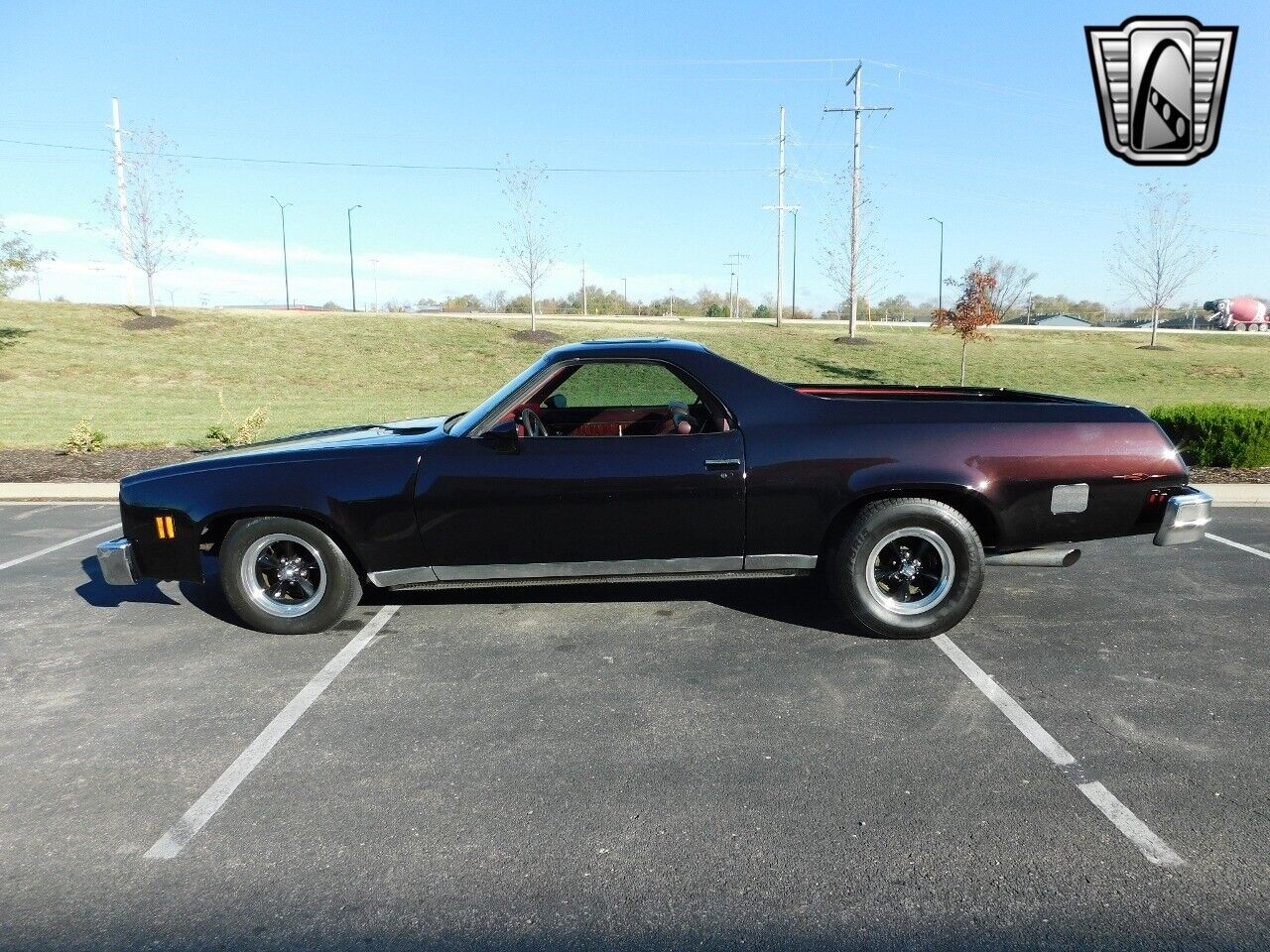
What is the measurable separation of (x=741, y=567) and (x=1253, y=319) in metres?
82.8

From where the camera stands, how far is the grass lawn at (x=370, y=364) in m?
20.7

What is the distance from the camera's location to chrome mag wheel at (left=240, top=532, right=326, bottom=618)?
4.83m

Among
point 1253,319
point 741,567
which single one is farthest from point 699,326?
point 1253,319

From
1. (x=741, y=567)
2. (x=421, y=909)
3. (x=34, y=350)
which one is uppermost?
(x=34, y=350)

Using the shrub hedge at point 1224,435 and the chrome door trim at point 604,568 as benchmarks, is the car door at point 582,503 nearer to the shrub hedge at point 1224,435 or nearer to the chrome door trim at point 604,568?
the chrome door trim at point 604,568

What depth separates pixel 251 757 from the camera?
11.5 ft

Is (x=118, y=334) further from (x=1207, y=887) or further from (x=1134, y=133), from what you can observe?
(x=1207, y=887)

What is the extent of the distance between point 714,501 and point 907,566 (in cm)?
114

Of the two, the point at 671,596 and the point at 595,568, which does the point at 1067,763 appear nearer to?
the point at 595,568

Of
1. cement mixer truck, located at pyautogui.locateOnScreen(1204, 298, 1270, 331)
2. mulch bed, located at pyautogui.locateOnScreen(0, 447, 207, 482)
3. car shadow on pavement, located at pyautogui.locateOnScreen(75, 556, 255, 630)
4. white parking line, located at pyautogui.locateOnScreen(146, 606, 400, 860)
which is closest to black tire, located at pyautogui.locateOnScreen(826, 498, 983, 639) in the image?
white parking line, located at pyautogui.locateOnScreen(146, 606, 400, 860)

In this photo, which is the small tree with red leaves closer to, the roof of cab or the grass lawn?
the grass lawn

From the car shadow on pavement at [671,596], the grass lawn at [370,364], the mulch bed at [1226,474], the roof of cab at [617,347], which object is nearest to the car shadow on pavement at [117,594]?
the car shadow on pavement at [671,596]

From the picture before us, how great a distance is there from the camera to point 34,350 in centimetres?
2861

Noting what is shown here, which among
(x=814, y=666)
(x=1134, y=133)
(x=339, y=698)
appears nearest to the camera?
(x=339, y=698)
